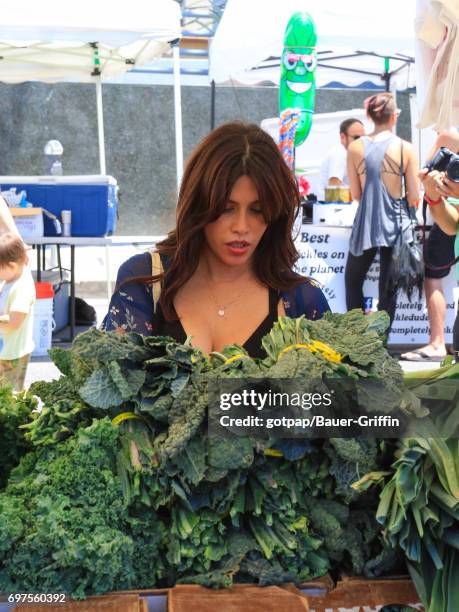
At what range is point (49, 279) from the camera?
6.69 metres

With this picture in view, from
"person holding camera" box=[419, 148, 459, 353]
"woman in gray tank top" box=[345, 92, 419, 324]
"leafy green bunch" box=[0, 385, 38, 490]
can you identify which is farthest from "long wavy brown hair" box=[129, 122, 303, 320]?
"woman in gray tank top" box=[345, 92, 419, 324]

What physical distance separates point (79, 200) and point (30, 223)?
0.47 meters

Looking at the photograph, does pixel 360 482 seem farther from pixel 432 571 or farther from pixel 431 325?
pixel 431 325

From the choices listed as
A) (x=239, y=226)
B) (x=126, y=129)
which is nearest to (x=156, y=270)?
(x=239, y=226)

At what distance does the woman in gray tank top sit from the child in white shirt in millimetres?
2566

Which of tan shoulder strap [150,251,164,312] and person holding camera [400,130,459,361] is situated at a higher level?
tan shoulder strap [150,251,164,312]

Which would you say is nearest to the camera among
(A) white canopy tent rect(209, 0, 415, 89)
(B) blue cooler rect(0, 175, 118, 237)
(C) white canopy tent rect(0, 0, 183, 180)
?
(C) white canopy tent rect(0, 0, 183, 180)

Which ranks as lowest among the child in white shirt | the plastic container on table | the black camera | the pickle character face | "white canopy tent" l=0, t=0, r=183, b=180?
the plastic container on table

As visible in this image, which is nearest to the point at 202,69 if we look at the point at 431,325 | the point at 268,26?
the point at 268,26

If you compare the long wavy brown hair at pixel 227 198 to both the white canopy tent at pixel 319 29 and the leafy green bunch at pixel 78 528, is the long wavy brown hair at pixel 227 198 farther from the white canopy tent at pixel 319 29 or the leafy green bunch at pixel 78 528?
the white canopy tent at pixel 319 29

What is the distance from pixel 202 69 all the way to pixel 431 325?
7378 millimetres

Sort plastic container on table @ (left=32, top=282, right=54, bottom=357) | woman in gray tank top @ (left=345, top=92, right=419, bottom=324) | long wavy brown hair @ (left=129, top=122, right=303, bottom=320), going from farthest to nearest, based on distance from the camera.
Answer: plastic container on table @ (left=32, top=282, right=54, bottom=357)
woman in gray tank top @ (left=345, top=92, right=419, bottom=324)
long wavy brown hair @ (left=129, top=122, right=303, bottom=320)

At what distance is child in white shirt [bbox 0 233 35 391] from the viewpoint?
399cm

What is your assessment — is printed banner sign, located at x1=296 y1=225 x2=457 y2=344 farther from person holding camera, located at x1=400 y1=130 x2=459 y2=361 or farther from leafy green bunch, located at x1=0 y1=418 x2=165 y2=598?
leafy green bunch, located at x1=0 y1=418 x2=165 y2=598
